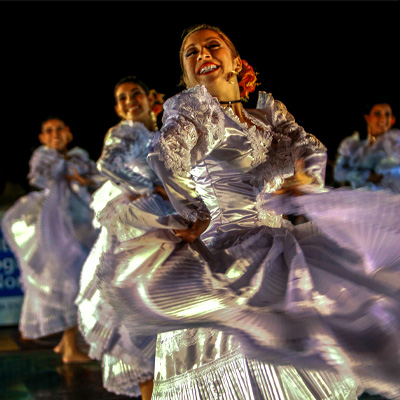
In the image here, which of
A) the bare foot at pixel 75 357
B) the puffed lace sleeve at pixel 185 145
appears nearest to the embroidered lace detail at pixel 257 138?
the puffed lace sleeve at pixel 185 145

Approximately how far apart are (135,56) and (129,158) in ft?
10.8

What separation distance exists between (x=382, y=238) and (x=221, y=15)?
475cm

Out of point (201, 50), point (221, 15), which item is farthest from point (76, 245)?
point (201, 50)

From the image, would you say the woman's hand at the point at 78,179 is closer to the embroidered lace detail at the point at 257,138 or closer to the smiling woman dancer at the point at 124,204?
the smiling woman dancer at the point at 124,204

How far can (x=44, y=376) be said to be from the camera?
4.56 m

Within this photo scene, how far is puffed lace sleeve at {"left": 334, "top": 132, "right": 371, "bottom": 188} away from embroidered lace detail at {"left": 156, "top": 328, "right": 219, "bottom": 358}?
405 centimetres

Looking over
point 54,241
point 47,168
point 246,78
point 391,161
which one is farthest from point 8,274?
point 246,78

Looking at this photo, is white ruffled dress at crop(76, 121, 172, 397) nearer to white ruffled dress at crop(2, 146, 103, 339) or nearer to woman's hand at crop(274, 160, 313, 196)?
woman's hand at crop(274, 160, 313, 196)

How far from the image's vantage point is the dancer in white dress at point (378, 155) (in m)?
5.82

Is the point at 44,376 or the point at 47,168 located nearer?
the point at 44,376

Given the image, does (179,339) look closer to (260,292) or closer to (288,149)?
(260,292)

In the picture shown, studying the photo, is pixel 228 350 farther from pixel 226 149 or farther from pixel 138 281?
pixel 226 149

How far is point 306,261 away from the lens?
7.05 feet

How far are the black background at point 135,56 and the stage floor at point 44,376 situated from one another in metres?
2.58
